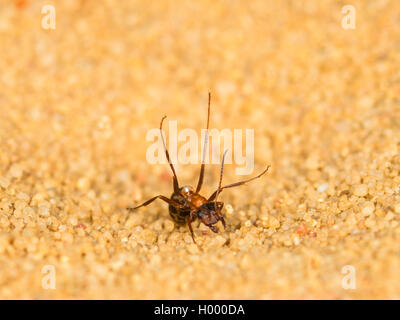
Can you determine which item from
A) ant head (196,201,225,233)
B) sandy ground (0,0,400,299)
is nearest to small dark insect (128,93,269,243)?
ant head (196,201,225,233)

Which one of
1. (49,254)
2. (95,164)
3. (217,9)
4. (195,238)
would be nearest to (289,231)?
(195,238)

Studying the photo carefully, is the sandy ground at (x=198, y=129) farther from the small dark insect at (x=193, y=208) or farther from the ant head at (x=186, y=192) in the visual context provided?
the ant head at (x=186, y=192)

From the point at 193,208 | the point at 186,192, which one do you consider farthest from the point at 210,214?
the point at 186,192

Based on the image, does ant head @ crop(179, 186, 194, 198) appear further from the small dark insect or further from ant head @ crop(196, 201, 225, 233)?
ant head @ crop(196, 201, 225, 233)

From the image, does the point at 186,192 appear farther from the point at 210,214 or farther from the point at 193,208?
the point at 210,214

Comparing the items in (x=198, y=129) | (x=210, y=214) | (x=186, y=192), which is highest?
(x=198, y=129)
